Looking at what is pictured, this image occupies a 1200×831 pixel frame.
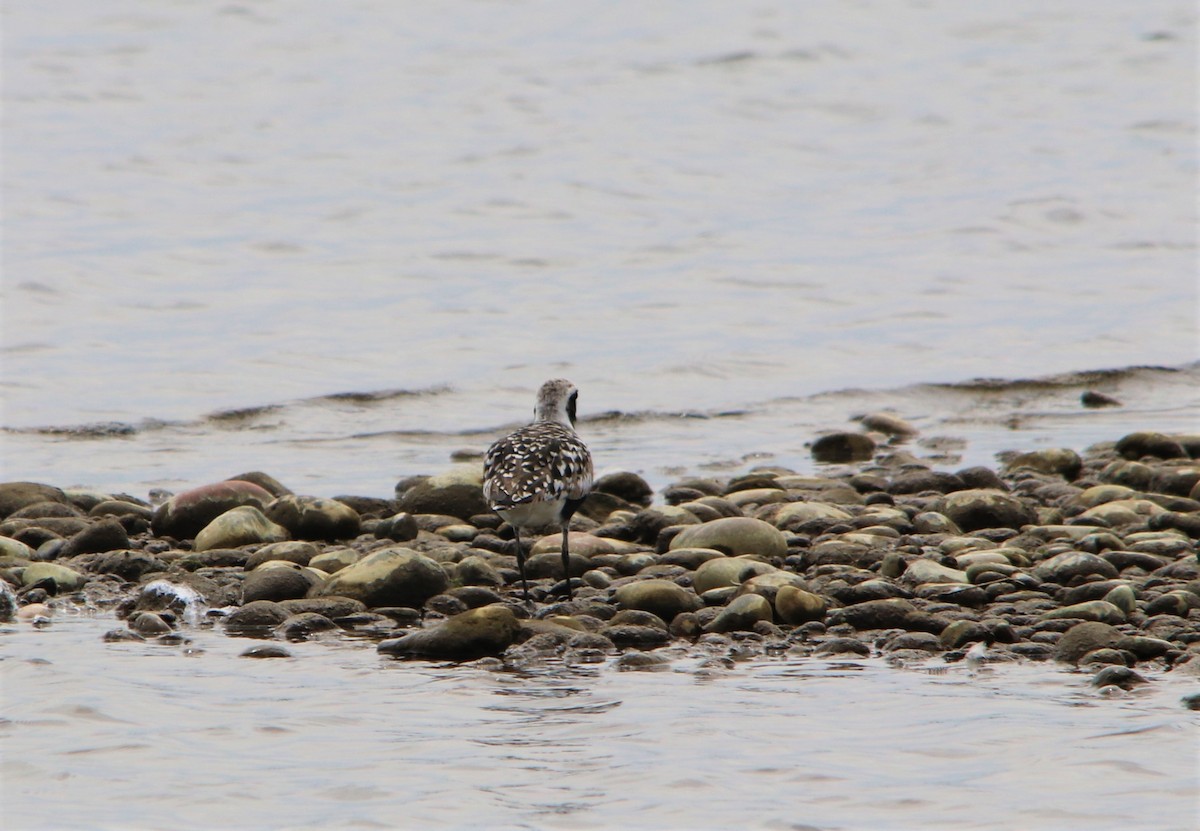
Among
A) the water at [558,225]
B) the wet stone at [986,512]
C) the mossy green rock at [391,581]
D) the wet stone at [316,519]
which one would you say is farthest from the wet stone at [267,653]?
the wet stone at [986,512]

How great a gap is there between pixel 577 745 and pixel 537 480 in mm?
2583

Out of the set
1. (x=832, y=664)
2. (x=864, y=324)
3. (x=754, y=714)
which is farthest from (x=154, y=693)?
(x=864, y=324)

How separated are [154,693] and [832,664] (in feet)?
10.0

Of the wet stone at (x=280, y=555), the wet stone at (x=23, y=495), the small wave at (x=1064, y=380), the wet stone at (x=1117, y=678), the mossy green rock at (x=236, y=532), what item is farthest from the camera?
the small wave at (x=1064, y=380)

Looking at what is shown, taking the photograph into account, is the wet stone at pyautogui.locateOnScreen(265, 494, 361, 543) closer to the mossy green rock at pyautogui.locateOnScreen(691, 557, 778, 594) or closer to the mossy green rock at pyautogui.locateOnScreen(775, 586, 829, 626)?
the mossy green rock at pyautogui.locateOnScreen(691, 557, 778, 594)

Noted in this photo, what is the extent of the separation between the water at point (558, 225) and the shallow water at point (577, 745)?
5027 millimetres

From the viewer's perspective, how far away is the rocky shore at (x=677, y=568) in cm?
774

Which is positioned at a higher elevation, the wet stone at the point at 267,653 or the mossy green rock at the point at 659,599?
the mossy green rock at the point at 659,599

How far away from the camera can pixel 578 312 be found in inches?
720

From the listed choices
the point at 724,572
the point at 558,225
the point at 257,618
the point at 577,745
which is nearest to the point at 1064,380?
the point at 558,225

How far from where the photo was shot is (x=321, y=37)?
32.8 m

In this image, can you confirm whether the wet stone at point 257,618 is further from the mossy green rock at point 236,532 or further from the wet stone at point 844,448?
the wet stone at point 844,448

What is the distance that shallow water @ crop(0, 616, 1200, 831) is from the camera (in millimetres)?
5652

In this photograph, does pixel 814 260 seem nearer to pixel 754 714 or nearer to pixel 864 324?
pixel 864 324
